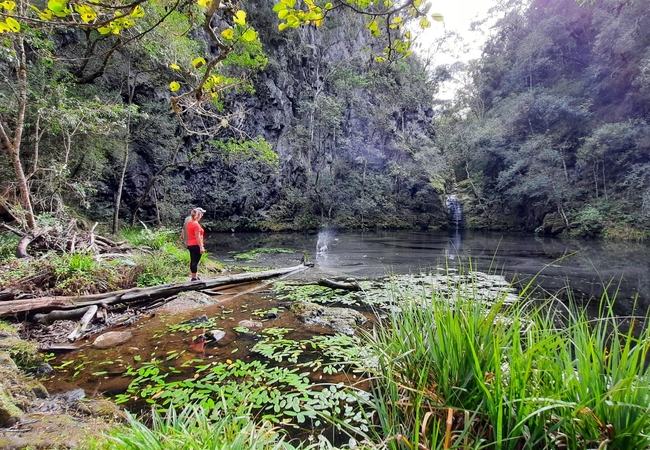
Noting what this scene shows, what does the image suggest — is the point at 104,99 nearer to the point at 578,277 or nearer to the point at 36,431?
the point at 36,431

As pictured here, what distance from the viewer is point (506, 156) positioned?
80.1 feet

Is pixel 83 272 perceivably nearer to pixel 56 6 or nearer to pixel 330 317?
pixel 330 317

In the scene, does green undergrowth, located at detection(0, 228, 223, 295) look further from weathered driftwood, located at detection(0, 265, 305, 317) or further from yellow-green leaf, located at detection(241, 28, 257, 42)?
yellow-green leaf, located at detection(241, 28, 257, 42)

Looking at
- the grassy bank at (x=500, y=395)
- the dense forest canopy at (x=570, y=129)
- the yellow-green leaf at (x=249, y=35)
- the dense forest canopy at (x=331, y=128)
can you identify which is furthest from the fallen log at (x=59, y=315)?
the dense forest canopy at (x=570, y=129)

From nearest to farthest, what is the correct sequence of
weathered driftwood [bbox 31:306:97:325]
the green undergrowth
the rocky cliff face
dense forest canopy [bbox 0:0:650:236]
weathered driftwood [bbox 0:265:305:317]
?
1. weathered driftwood [bbox 0:265:305:317]
2. weathered driftwood [bbox 31:306:97:325]
3. the green undergrowth
4. dense forest canopy [bbox 0:0:650:236]
5. the rocky cliff face

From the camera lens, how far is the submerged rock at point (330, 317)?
4703 millimetres

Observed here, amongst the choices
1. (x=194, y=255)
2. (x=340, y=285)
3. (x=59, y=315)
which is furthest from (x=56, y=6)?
(x=340, y=285)

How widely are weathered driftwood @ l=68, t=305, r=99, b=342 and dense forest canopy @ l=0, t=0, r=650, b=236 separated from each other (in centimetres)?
384

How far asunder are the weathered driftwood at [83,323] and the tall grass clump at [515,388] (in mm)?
4421

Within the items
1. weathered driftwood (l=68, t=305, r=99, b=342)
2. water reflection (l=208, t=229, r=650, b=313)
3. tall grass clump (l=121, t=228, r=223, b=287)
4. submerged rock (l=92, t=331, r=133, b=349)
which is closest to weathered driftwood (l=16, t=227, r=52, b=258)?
tall grass clump (l=121, t=228, r=223, b=287)

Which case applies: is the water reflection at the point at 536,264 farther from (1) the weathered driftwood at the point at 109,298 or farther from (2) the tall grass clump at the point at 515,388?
(2) the tall grass clump at the point at 515,388

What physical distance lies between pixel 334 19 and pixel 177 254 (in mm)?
29197

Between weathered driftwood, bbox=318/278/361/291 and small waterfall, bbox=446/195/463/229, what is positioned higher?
small waterfall, bbox=446/195/463/229

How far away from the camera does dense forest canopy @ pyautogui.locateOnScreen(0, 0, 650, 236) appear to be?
9312mm
